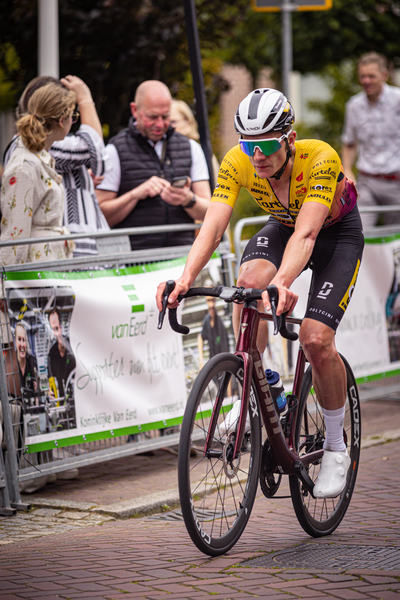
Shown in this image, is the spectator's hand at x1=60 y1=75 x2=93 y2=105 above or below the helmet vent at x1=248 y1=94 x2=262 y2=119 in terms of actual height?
above

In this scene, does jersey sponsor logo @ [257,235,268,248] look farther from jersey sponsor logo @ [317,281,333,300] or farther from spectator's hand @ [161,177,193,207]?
spectator's hand @ [161,177,193,207]

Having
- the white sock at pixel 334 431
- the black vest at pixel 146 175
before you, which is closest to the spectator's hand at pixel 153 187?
the black vest at pixel 146 175

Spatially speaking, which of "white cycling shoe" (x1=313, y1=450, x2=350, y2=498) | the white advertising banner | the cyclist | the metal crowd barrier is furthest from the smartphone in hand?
"white cycling shoe" (x1=313, y1=450, x2=350, y2=498)

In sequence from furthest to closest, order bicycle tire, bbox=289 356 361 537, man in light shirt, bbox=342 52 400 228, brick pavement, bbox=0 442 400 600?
man in light shirt, bbox=342 52 400 228
bicycle tire, bbox=289 356 361 537
brick pavement, bbox=0 442 400 600

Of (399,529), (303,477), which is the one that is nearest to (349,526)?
(399,529)

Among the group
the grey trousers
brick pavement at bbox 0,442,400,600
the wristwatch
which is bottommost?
brick pavement at bbox 0,442,400,600

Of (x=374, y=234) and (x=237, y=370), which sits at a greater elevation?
(x=374, y=234)

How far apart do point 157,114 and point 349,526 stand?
3.46 metres

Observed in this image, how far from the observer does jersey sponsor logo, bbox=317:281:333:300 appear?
4484 millimetres

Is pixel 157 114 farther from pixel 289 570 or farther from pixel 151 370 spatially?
pixel 289 570

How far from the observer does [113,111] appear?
11.1 metres

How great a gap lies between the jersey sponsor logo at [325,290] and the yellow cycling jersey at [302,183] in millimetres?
325

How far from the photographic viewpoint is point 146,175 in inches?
279

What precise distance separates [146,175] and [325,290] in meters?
2.91
